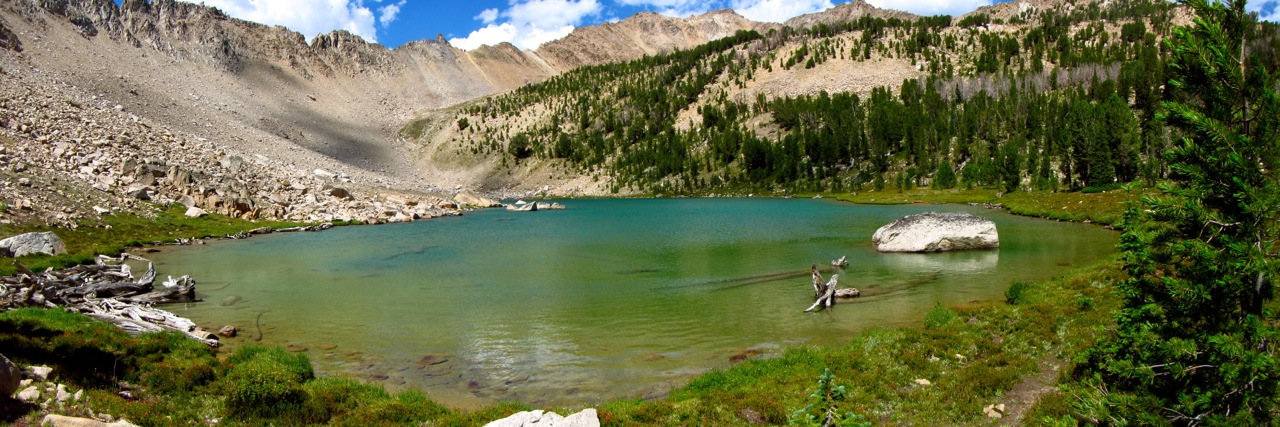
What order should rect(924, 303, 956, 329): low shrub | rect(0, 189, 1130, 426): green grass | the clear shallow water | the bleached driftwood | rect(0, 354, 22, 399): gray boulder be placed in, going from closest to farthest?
rect(0, 354, 22, 399): gray boulder, rect(0, 189, 1130, 426): green grass, the clear shallow water, rect(924, 303, 956, 329): low shrub, the bleached driftwood

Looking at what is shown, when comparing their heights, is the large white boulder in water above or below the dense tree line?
below

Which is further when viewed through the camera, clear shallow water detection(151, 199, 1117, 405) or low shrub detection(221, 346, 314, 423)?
clear shallow water detection(151, 199, 1117, 405)

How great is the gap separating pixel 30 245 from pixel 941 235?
43.3 m

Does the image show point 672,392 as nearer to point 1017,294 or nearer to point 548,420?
point 548,420

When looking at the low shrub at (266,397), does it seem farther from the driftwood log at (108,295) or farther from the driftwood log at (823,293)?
the driftwood log at (823,293)

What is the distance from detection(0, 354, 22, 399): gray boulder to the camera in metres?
8.62

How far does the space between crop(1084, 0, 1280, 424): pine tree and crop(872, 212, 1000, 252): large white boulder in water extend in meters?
27.5

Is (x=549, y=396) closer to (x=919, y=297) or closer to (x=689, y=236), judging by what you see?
(x=919, y=297)

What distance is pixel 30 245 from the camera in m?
26.1

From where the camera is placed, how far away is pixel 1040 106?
12238cm

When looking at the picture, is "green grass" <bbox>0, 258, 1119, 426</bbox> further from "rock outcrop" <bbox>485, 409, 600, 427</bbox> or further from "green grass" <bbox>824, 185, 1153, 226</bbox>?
"green grass" <bbox>824, 185, 1153, 226</bbox>

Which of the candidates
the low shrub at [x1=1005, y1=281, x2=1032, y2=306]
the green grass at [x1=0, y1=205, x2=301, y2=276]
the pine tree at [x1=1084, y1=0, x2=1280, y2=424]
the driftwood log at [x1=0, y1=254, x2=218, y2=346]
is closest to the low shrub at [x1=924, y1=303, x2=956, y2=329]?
the low shrub at [x1=1005, y1=281, x2=1032, y2=306]

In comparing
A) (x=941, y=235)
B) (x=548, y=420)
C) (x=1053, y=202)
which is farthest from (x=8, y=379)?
(x=1053, y=202)

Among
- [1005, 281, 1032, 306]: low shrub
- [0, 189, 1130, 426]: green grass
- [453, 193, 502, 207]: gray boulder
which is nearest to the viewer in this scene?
[0, 189, 1130, 426]: green grass
